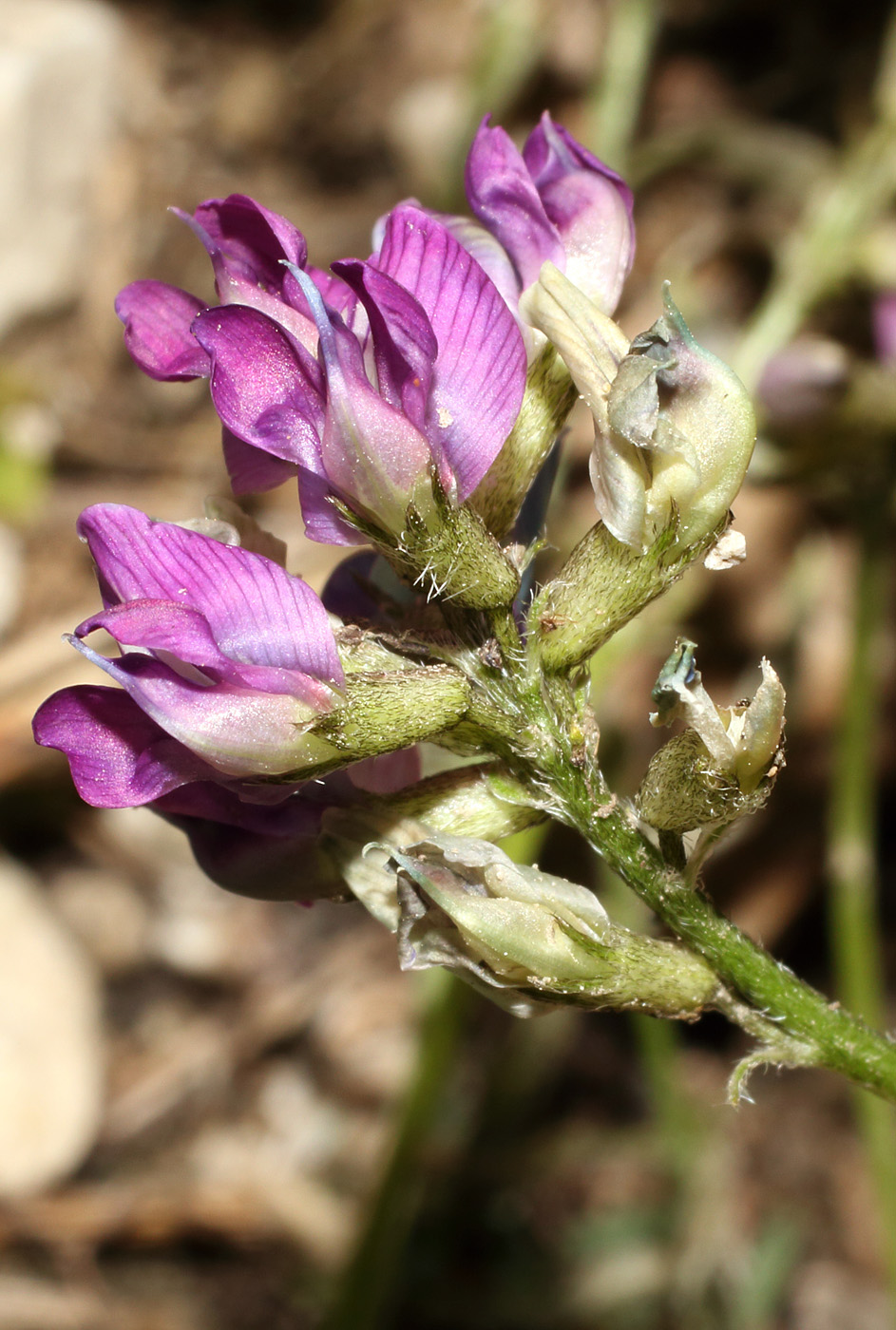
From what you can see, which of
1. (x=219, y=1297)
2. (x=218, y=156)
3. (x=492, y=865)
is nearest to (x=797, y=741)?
(x=219, y=1297)

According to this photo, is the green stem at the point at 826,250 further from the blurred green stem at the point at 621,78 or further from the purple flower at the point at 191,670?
the purple flower at the point at 191,670

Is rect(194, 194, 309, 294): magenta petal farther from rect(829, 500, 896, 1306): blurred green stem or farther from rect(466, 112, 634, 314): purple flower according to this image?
rect(829, 500, 896, 1306): blurred green stem

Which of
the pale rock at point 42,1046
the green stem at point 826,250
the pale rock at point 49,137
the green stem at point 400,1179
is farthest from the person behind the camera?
the pale rock at point 49,137

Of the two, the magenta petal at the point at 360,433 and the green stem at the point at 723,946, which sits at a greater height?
the magenta petal at the point at 360,433

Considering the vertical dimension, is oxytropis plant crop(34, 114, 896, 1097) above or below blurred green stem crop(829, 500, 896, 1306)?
above

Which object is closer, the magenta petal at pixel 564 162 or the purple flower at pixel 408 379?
the purple flower at pixel 408 379

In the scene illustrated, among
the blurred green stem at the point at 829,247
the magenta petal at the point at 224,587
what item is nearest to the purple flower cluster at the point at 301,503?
the magenta petal at the point at 224,587

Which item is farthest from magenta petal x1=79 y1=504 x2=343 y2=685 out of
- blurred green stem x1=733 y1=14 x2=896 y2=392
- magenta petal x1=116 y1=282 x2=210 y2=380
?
blurred green stem x1=733 y1=14 x2=896 y2=392
